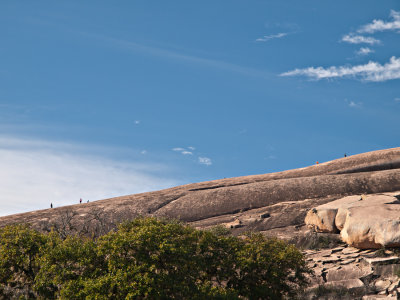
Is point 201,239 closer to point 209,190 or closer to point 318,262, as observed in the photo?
point 318,262

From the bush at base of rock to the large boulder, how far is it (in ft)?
29.8

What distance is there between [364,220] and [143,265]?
21504mm

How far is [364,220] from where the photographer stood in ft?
126

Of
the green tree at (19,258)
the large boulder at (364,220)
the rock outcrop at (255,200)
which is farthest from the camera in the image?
the rock outcrop at (255,200)

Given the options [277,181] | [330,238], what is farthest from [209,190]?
[330,238]

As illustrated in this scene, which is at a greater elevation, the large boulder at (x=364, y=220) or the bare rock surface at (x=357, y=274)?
the large boulder at (x=364, y=220)

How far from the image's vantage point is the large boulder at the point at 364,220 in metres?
36.7

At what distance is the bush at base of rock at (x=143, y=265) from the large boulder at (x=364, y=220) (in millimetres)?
9073

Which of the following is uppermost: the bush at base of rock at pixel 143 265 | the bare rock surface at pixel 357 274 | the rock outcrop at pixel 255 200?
the rock outcrop at pixel 255 200

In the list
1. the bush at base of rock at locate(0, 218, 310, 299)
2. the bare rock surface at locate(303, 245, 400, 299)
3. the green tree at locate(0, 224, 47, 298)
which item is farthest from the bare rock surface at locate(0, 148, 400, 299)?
the green tree at locate(0, 224, 47, 298)

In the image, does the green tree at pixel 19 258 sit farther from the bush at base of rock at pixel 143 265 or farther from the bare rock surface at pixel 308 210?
the bare rock surface at pixel 308 210

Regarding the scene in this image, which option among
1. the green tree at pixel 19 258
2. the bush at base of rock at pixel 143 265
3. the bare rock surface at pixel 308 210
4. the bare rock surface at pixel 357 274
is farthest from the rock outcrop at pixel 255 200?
the green tree at pixel 19 258

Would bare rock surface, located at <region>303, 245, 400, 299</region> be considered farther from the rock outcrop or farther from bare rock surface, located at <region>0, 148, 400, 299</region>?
the rock outcrop

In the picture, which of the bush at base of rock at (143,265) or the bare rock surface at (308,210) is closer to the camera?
the bush at base of rock at (143,265)
